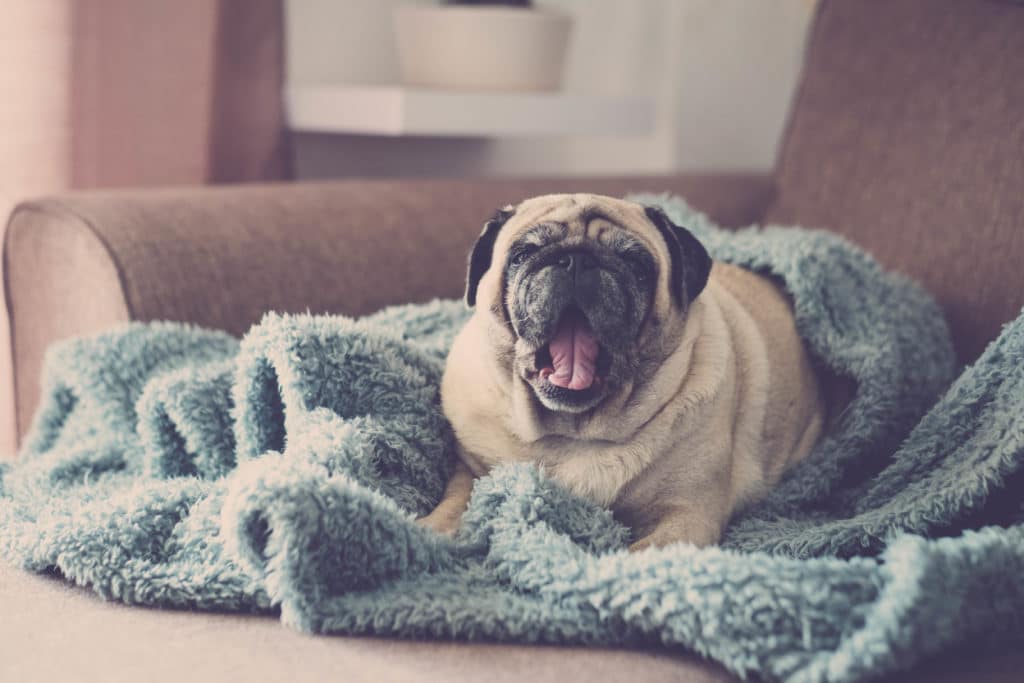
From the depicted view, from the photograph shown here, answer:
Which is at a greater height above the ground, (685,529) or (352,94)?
(352,94)

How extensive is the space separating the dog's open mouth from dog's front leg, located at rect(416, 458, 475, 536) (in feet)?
0.46

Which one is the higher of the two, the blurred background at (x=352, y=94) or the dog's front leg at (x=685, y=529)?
the blurred background at (x=352, y=94)

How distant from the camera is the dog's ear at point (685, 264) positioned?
115cm

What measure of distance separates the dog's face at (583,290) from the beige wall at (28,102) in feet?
2.58

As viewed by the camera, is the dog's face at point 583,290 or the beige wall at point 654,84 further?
the beige wall at point 654,84

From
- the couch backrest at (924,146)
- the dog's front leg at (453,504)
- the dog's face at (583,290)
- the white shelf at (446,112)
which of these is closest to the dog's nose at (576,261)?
the dog's face at (583,290)

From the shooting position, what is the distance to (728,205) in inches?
74.9

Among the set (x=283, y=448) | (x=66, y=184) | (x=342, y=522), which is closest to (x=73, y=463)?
(x=283, y=448)

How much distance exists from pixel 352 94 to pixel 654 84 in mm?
823

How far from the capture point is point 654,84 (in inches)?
99.1

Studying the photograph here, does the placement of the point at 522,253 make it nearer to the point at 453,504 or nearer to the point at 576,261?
the point at 576,261

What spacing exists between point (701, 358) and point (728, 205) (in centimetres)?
74

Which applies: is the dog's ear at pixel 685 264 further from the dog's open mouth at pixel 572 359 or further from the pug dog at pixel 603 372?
the dog's open mouth at pixel 572 359

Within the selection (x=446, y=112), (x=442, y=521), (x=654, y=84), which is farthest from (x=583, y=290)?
(x=654, y=84)
